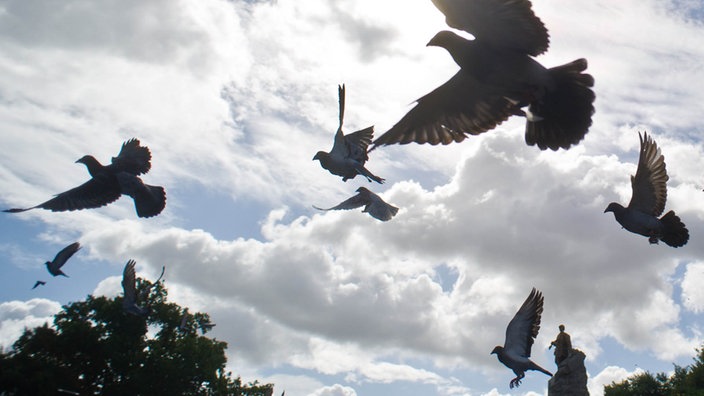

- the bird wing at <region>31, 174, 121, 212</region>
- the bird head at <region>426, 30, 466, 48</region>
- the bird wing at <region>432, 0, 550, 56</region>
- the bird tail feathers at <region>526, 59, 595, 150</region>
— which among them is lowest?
the bird tail feathers at <region>526, 59, 595, 150</region>

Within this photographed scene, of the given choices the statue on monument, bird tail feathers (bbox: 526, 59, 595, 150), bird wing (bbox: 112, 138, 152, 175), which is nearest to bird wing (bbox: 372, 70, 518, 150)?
bird tail feathers (bbox: 526, 59, 595, 150)

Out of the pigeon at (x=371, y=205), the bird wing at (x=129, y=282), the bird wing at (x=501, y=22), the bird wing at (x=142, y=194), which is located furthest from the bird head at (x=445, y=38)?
the bird wing at (x=129, y=282)

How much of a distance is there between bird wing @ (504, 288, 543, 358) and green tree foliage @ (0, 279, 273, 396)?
19.9 metres

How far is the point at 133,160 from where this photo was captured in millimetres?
9484

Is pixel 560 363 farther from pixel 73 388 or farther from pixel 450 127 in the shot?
pixel 73 388

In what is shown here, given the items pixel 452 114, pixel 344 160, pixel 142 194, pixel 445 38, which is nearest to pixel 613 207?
pixel 452 114

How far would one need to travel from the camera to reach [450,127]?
654 cm

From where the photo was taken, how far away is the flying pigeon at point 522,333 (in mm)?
12992

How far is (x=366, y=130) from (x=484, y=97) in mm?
4322

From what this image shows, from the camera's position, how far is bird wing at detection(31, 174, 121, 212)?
30.8ft

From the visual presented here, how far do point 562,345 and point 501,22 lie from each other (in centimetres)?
1596

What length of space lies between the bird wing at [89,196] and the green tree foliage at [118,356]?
20.2 metres

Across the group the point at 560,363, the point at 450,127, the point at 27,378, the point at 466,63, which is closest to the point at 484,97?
the point at 450,127

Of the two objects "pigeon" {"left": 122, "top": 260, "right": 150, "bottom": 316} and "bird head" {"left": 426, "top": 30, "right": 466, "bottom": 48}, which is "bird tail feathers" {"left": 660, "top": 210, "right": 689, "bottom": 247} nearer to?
"bird head" {"left": 426, "top": 30, "right": 466, "bottom": 48}
